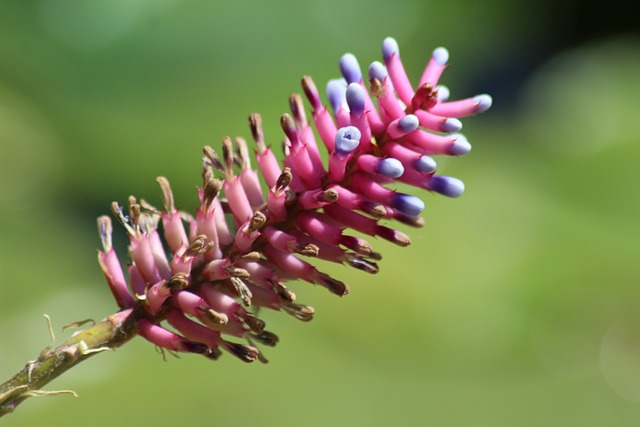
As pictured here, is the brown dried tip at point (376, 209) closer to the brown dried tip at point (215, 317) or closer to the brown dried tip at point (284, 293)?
the brown dried tip at point (284, 293)

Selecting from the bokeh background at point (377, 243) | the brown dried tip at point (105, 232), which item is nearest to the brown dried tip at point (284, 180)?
the brown dried tip at point (105, 232)

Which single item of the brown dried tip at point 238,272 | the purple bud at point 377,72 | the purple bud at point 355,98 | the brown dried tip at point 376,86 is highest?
the purple bud at point 377,72

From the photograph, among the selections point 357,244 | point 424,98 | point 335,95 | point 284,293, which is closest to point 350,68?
point 335,95

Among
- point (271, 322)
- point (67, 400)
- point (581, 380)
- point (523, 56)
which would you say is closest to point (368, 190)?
point (67, 400)

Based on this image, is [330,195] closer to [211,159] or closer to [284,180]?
[284,180]

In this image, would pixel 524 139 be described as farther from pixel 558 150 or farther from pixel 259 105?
pixel 259 105
